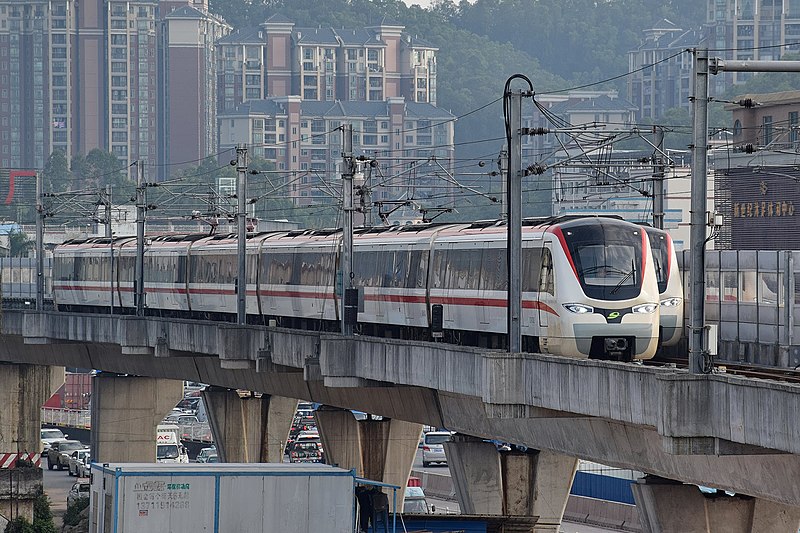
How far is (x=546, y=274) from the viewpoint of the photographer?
128 ft

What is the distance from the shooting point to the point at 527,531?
51.1m

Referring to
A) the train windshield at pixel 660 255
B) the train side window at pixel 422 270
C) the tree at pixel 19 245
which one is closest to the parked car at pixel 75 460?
the train side window at pixel 422 270

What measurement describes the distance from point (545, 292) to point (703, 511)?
5.82 meters

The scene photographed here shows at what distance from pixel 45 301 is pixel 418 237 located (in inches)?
1773

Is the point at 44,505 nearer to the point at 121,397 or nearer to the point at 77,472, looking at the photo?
the point at 121,397

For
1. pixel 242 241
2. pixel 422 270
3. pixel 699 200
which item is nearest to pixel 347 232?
pixel 422 270

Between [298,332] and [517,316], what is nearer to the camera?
[517,316]

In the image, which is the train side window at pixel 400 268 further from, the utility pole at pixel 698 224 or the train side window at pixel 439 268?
the utility pole at pixel 698 224

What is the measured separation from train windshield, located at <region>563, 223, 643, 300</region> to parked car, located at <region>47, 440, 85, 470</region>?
70.7 m

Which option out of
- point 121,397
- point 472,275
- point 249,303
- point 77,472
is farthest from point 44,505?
point 472,275

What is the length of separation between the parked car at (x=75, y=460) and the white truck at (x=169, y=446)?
4.47m

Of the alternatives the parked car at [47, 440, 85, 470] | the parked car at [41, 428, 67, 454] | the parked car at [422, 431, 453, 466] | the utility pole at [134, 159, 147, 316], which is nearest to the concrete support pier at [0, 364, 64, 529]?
the utility pole at [134, 159, 147, 316]

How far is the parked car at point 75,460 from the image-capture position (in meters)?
102

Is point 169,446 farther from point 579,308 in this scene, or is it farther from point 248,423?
point 579,308
